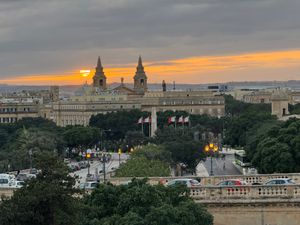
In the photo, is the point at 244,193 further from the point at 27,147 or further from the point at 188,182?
the point at 27,147

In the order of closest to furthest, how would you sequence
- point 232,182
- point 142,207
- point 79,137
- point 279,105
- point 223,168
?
point 142,207 < point 232,182 < point 223,168 < point 79,137 < point 279,105

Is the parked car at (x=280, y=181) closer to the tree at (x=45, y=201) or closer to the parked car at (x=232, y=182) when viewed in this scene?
the parked car at (x=232, y=182)

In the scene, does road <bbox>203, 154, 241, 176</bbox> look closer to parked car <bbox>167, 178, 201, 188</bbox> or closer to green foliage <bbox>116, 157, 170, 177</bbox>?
green foliage <bbox>116, 157, 170, 177</bbox>

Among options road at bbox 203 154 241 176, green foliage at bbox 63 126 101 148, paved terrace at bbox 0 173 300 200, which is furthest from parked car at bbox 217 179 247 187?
green foliage at bbox 63 126 101 148

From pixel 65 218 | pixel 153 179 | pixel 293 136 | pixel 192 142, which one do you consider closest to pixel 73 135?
pixel 192 142

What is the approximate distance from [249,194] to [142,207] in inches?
133

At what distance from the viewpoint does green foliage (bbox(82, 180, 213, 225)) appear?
29.1 m

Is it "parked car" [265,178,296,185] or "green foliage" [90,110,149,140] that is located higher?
"green foliage" [90,110,149,140]

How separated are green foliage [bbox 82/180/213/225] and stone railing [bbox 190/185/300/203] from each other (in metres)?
1.09

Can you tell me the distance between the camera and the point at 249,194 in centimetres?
3178

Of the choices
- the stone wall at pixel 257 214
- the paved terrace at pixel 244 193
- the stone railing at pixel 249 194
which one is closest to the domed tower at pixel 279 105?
the paved terrace at pixel 244 193

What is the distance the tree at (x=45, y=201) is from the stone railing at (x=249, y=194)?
4.96 m

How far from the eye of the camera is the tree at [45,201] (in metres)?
27.5

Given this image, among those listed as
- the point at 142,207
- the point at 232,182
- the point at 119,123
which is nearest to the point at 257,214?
the point at 232,182
